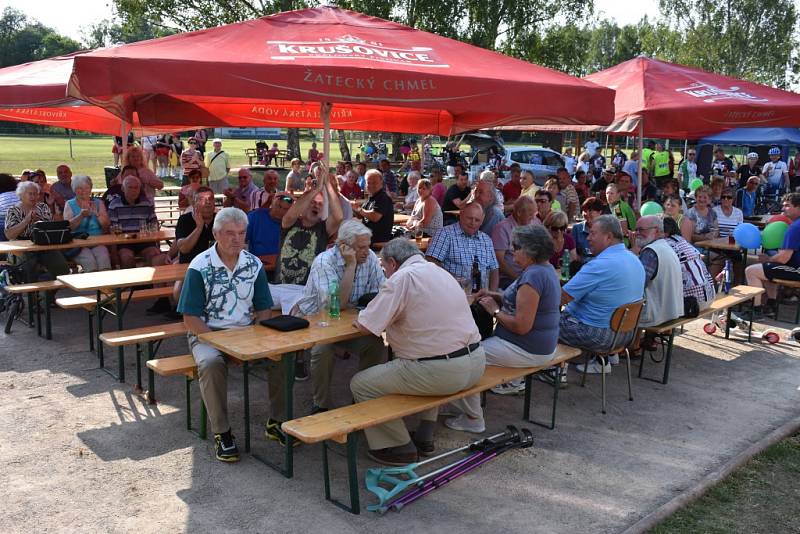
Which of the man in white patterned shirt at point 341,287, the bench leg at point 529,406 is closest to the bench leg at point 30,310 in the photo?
the man in white patterned shirt at point 341,287

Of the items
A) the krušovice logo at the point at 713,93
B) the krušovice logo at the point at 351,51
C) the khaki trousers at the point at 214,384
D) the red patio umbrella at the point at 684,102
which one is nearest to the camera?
the khaki trousers at the point at 214,384

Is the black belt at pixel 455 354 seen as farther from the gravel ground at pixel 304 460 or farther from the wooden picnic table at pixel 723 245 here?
the wooden picnic table at pixel 723 245

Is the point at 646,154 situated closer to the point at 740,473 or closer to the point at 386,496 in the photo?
the point at 740,473

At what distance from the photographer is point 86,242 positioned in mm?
6723

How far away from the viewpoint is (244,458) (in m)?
4.12

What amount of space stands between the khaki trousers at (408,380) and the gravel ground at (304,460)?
0.84 ft

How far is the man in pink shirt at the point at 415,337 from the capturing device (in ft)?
12.4

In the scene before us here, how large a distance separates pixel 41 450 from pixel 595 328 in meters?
3.70

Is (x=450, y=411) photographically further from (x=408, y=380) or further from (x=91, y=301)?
(x=91, y=301)

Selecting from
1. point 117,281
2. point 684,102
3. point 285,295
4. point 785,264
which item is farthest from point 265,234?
point 785,264

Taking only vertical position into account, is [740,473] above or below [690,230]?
below

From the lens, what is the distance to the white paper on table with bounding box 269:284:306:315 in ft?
16.5

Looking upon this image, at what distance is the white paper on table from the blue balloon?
554 cm

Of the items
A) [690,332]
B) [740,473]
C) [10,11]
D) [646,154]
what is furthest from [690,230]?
[10,11]
